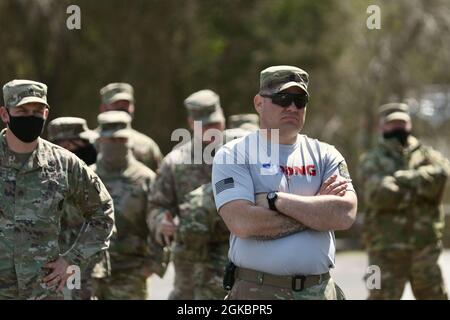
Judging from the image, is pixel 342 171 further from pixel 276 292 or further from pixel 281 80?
pixel 276 292

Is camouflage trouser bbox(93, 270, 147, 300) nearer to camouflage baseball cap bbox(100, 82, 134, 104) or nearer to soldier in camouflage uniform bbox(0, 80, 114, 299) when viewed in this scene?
camouflage baseball cap bbox(100, 82, 134, 104)

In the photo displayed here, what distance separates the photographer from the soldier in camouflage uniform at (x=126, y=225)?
10.1 m

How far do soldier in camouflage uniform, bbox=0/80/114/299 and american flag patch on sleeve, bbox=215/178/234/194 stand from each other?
1.13 meters

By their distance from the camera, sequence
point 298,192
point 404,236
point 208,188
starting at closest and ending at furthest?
point 298,192
point 208,188
point 404,236

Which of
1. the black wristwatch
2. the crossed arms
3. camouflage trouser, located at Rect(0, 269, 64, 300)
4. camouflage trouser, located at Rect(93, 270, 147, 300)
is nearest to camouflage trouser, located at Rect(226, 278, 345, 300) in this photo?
the crossed arms

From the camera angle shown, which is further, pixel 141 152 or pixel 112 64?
pixel 112 64

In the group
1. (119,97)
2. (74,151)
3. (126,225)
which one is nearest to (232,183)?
(74,151)

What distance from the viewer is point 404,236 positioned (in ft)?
37.3

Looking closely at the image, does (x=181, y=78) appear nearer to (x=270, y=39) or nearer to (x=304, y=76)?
(x=270, y=39)

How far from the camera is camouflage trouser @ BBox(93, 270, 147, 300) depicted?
10070 mm

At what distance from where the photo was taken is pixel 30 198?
699cm

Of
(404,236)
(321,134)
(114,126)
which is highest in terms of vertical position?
(321,134)

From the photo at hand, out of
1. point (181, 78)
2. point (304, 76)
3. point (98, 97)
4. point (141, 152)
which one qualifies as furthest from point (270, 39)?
point (304, 76)

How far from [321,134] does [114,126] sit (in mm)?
16868
